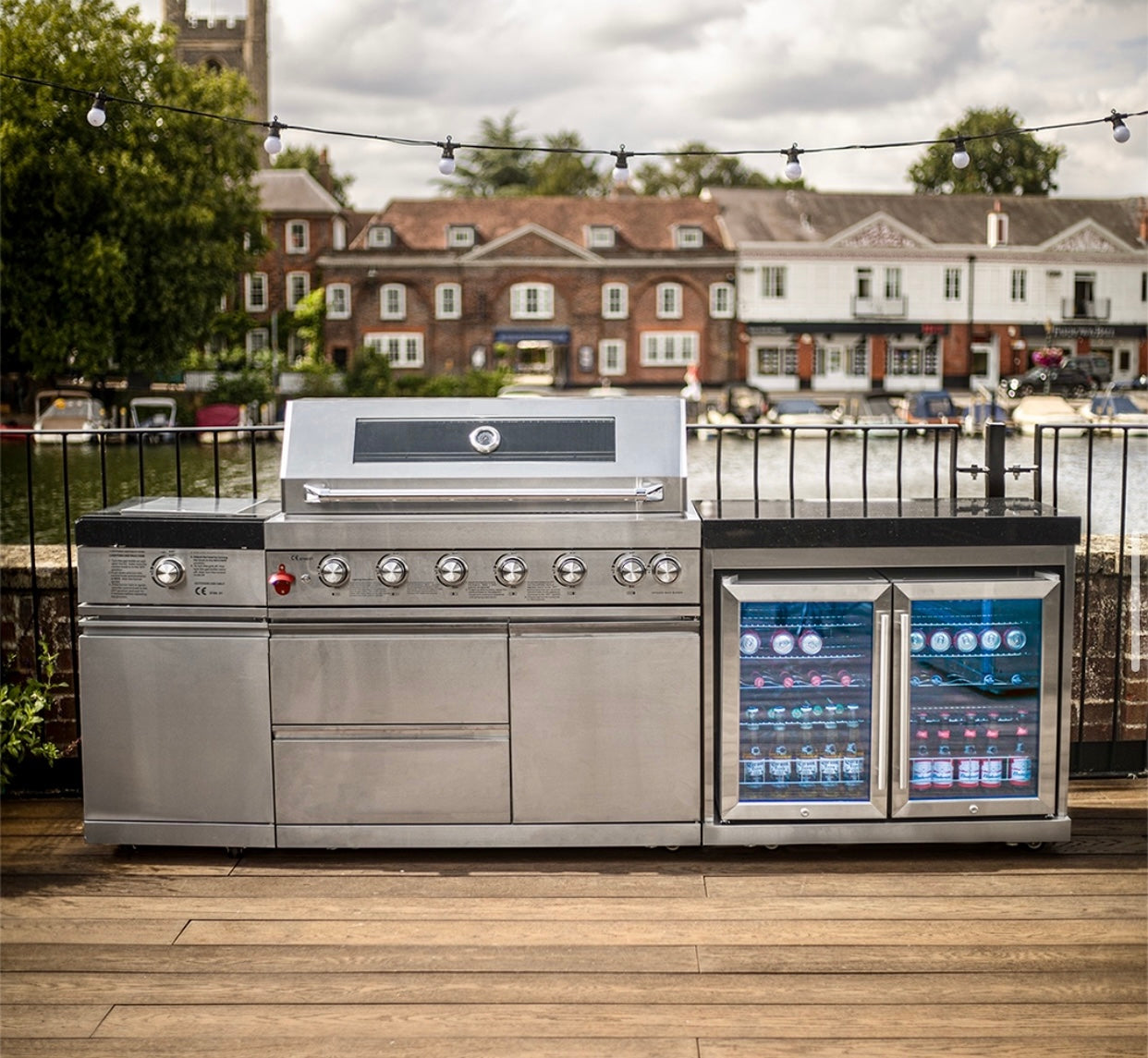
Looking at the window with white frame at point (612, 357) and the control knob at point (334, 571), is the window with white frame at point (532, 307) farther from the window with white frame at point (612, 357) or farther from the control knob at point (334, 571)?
the control knob at point (334, 571)

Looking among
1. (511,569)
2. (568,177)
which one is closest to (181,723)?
(511,569)

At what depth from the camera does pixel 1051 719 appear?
135 inches

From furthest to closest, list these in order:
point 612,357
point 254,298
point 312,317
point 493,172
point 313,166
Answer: point 493,172 < point 313,166 < point 254,298 < point 612,357 < point 312,317

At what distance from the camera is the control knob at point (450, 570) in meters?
3.32

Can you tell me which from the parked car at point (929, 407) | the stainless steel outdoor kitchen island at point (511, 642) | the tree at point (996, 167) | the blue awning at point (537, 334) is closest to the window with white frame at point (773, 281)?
the blue awning at point (537, 334)

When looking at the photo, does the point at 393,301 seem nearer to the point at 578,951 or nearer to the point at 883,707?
the point at 883,707

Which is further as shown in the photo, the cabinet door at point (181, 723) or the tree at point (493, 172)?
the tree at point (493, 172)

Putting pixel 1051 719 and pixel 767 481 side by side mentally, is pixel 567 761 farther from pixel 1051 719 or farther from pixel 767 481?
pixel 767 481

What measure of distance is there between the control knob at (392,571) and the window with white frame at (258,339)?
42.1 metres

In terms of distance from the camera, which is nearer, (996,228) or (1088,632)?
(1088,632)

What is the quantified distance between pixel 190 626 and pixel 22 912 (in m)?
0.79

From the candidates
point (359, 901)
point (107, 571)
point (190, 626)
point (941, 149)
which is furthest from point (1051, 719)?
point (941, 149)

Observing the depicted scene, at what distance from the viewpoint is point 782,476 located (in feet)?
45.2

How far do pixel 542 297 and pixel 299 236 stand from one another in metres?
8.54
